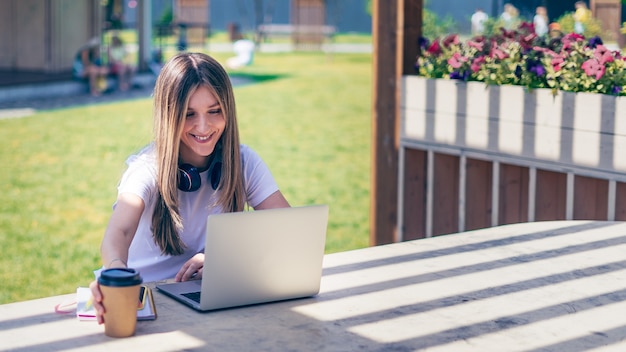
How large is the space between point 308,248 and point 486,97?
268 cm

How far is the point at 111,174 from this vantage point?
28.7 ft

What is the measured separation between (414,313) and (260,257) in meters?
0.35

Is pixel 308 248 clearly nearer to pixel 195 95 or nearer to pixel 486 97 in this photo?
pixel 195 95

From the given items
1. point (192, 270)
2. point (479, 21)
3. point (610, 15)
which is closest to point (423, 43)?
point (479, 21)

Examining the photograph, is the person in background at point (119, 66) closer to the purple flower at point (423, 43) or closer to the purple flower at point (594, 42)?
the purple flower at point (423, 43)

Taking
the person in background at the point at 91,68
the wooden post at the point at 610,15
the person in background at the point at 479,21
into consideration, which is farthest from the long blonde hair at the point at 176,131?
the person in background at the point at 91,68

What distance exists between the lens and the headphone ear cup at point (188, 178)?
8.16 ft

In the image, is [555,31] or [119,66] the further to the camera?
[119,66]

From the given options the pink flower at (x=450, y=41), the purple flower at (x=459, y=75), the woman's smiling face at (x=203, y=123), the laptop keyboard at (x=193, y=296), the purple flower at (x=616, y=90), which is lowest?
the laptop keyboard at (x=193, y=296)

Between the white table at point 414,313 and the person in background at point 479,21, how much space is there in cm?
272

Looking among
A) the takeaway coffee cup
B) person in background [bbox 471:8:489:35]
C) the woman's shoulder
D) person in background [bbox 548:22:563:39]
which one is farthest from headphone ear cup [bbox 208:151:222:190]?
person in background [bbox 471:8:489:35]

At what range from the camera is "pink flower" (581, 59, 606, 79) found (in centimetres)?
400

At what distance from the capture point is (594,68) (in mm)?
4027

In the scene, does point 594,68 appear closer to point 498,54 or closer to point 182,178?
point 498,54
